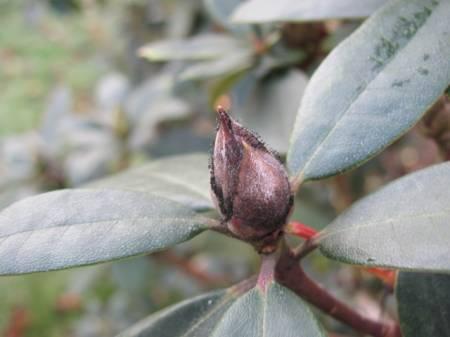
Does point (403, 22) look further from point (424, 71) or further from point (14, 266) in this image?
point (14, 266)

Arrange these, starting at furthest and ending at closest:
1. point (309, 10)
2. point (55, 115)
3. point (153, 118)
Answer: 1. point (55, 115)
2. point (153, 118)
3. point (309, 10)

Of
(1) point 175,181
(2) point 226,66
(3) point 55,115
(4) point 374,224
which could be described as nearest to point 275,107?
(2) point 226,66

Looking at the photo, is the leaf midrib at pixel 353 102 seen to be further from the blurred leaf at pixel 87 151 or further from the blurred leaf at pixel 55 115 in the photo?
the blurred leaf at pixel 55 115

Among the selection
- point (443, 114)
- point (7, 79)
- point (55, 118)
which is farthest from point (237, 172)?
point (7, 79)

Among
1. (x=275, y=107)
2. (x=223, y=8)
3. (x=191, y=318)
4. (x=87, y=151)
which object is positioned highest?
(x=223, y=8)

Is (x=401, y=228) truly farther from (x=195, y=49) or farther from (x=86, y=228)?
(x=195, y=49)

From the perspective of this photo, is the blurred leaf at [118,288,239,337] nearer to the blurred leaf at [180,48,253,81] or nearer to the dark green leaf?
the dark green leaf
